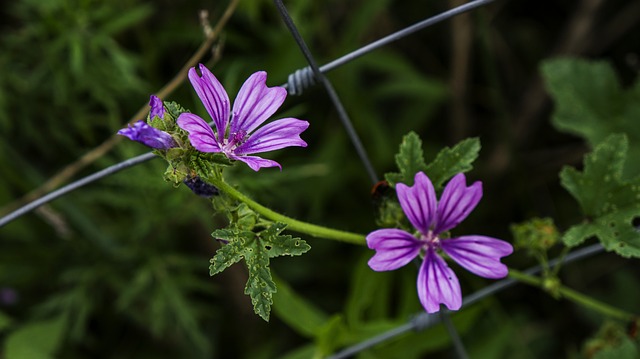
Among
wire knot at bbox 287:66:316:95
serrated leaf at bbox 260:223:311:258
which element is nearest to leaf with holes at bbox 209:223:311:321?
serrated leaf at bbox 260:223:311:258

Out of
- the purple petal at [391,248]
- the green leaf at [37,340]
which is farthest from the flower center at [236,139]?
the green leaf at [37,340]

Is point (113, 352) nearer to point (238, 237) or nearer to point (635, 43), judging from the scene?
point (238, 237)

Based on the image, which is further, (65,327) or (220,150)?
(65,327)

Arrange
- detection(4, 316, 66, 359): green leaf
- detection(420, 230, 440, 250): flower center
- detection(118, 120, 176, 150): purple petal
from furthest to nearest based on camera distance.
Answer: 1. detection(4, 316, 66, 359): green leaf
2. detection(420, 230, 440, 250): flower center
3. detection(118, 120, 176, 150): purple petal

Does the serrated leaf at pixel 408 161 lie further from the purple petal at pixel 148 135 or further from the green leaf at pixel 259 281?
the purple petal at pixel 148 135

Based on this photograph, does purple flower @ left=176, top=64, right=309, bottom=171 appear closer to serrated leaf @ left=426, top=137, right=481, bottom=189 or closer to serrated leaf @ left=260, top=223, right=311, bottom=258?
serrated leaf @ left=260, top=223, right=311, bottom=258

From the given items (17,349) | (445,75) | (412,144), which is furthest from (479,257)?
(445,75)
